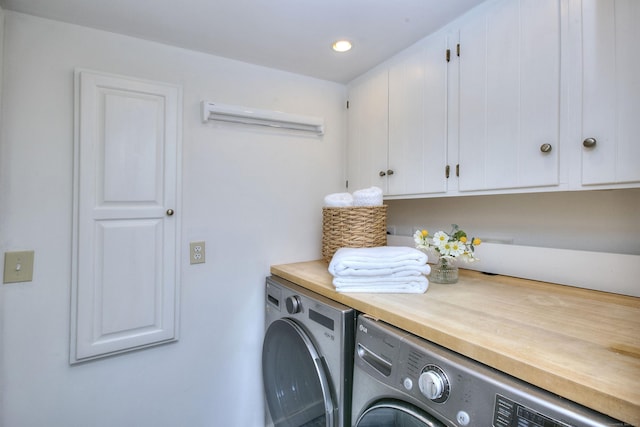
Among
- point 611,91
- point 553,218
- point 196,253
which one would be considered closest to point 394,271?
point 553,218

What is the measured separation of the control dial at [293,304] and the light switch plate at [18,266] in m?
1.07

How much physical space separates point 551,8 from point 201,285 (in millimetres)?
1855

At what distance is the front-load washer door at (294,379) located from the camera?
3.95 ft

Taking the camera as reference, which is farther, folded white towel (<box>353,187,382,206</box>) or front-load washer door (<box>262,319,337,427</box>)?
folded white towel (<box>353,187,382,206</box>)

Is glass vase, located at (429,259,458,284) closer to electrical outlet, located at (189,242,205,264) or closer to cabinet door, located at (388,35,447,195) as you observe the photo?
cabinet door, located at (388,35,447,195)

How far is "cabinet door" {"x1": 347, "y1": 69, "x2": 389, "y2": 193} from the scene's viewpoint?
178 cm

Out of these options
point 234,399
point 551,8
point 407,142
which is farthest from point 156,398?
point 551,8

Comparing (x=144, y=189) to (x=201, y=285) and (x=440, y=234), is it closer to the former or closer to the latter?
(x=201, y=285)

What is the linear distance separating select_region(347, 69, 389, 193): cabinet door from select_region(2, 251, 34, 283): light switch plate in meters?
1.63

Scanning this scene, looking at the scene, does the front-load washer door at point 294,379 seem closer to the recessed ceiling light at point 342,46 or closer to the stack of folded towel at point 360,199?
the stack of folded towel at point 360,199

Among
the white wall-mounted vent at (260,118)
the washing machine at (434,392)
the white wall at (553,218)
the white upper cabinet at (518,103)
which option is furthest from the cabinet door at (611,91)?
the white wall-mounted vent at (260,118)

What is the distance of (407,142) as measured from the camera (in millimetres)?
1632

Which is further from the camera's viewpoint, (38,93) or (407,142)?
(407,142)

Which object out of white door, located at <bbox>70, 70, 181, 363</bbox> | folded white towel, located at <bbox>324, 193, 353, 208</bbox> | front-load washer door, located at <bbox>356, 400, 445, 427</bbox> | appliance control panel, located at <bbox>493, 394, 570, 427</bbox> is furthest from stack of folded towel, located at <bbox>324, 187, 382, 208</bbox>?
appliance control panel, located at <bbox>493, 394, 570, 427</bbox>
